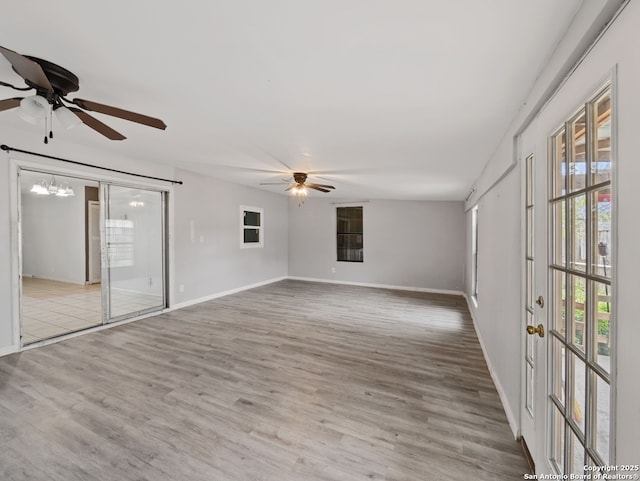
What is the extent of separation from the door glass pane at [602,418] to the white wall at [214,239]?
16.7 feet

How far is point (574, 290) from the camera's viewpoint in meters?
1.09

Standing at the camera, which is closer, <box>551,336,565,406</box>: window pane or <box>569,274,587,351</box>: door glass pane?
<box>569,274,587,351</box>: door glass pane

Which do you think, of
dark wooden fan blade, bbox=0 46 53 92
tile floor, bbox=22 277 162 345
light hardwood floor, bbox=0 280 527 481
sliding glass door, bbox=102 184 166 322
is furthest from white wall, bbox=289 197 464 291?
dark wooden fan blade, bbox=0 46 53 92

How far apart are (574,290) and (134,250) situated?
17.0 feet

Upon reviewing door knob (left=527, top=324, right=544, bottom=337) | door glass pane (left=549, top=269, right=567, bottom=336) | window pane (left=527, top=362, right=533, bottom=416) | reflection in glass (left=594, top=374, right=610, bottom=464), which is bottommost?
window pane (left=527, top=362, right=533, bottom=416)

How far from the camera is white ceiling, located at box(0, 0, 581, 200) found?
3.80ft

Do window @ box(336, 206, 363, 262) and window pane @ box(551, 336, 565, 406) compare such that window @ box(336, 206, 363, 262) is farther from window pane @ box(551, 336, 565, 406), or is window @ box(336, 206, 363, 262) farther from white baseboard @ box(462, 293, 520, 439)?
window pane @ box(551, 336, 565, 406)

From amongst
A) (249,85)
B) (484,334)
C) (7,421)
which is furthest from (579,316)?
(7,421)

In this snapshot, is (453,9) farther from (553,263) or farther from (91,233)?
(91,233)

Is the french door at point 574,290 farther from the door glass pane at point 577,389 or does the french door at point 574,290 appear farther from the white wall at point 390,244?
the white wall at point 390,244

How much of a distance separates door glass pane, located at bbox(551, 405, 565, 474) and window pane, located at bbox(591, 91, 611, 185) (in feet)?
3.37

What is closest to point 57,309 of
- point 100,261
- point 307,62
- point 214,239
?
point 100,261

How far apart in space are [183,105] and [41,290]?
21.6ft

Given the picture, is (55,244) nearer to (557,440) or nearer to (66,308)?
(66,308)
